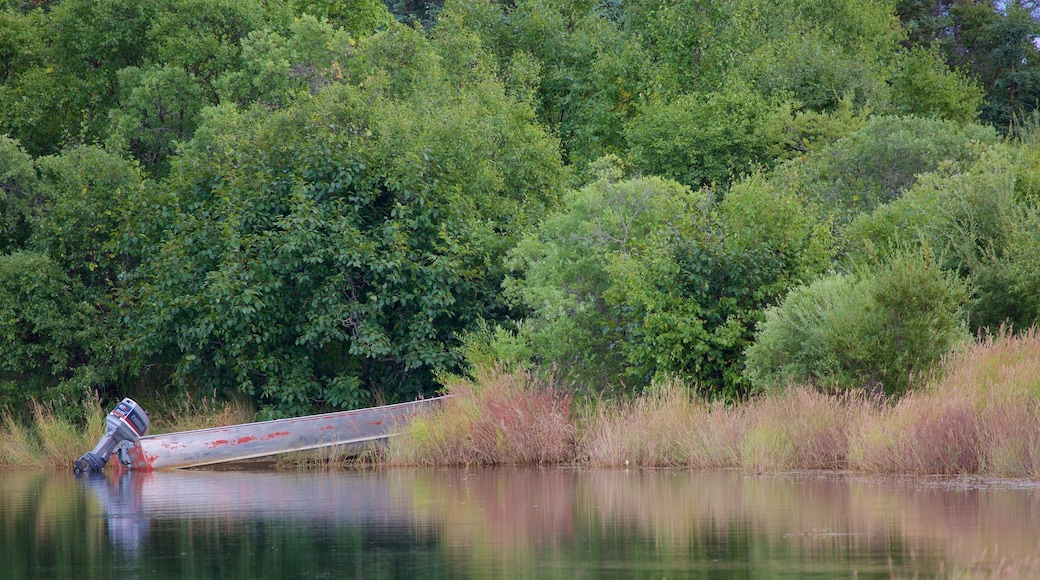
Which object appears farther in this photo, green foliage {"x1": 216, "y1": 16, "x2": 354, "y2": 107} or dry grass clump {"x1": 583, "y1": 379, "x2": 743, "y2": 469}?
green foliage {"x1": 216, "y1": 16, "x2": 354, "y2": 107}

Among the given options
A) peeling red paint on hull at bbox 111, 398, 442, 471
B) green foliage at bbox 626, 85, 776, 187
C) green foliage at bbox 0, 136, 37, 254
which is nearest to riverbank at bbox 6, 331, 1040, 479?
peeling red paint on hull at bbox 111, 398, 442, 471

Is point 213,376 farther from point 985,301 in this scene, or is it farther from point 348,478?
point 985,301

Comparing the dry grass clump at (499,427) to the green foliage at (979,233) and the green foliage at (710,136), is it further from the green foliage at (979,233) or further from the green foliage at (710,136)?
the green foliage at (710,136)

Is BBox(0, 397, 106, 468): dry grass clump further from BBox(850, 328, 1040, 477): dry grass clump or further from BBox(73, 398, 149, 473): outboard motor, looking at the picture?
BBox(850, 328, 1040, 477): dry grass clump

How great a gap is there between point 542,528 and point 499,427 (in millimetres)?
7427

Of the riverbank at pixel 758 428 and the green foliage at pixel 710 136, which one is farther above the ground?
the green foliage at pixel 710 136

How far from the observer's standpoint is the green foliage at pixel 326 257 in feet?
79.9

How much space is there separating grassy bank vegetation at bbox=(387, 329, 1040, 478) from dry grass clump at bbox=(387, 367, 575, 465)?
21 mm

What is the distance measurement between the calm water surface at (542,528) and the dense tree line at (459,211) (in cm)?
370

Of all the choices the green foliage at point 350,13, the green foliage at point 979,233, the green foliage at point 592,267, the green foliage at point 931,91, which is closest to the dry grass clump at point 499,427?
the green foliage at point 592,267

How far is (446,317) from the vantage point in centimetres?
2530

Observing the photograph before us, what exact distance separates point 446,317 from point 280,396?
3360 millimetres

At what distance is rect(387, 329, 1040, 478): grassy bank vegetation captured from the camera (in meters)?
15.7

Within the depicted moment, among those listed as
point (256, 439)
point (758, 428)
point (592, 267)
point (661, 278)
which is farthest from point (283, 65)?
point (758, 428)
